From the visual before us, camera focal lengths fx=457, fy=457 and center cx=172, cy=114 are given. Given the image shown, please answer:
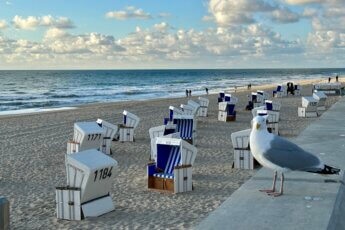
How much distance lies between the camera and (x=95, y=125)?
11.9m

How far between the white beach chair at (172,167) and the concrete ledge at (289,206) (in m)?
1.21

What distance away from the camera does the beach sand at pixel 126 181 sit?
282 inches

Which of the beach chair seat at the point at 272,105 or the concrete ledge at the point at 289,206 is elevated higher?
the beach chair seat at the point at 272,105

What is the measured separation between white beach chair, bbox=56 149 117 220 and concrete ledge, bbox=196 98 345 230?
75.4 inches

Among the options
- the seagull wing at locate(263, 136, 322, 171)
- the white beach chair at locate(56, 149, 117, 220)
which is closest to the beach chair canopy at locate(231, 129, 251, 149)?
the seagull wing at locate(263, 136, 322, 171)

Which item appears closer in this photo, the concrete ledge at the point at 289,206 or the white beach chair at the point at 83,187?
the concrete ledge at the point at 289,206

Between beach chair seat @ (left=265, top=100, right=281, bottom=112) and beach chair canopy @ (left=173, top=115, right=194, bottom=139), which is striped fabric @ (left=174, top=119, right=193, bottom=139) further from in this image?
beach chair seat @ (left=265, top=100, right=281, bottom=112)

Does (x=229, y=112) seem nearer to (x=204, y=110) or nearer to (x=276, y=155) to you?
(x=204, y=110)

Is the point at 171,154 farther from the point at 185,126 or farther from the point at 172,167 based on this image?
the point at 185,126

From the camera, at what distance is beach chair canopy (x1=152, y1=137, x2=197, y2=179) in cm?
898

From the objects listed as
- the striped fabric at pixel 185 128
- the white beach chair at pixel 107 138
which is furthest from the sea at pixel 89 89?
the striped fabric at pixel 185 128

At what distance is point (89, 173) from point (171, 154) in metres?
2.55

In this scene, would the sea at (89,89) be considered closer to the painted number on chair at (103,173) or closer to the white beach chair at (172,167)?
the white beach chair at (172,167)

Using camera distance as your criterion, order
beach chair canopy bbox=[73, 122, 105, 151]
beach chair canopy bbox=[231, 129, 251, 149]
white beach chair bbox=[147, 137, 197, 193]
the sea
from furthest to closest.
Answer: the sea
beach chair canopy bbox=[73, 122, 105, 151]
beach chair canopy bbox=[231, 129, 251, 149]
white beach chair bbox=[147, 137, 197, 193]
